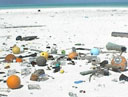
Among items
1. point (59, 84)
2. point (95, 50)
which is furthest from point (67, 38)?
point (59, 84)

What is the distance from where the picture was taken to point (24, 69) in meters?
10.6

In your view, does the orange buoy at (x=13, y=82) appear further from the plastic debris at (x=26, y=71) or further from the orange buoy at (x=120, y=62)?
the orange buoy at (x=120, y=62)

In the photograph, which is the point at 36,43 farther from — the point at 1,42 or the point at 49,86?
the point at 49,86

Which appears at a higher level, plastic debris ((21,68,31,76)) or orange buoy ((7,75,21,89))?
orange buoy ((7,75,21,89))

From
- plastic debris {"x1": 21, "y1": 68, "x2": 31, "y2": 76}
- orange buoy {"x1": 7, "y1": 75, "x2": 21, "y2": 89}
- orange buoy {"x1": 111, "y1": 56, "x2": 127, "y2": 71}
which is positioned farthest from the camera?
plastic debris {"x1": 21, "y1": 68, "x2": 31, "y2": 76}

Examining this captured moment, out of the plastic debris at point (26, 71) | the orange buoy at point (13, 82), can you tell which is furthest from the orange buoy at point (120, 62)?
the orange buoy at point (13, 82)

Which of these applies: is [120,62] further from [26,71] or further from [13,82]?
[13,82]

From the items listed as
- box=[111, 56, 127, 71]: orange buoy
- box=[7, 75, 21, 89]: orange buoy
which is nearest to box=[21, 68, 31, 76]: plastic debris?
box=[7, 75, 21, 89]: orange buoy

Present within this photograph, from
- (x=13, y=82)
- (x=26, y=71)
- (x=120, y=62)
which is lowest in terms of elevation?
(x=26, y=71)

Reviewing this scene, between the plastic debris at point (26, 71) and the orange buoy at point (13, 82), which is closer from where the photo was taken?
the orange buoy at point (13, 82)

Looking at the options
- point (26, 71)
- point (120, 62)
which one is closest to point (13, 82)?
point (26, 71)

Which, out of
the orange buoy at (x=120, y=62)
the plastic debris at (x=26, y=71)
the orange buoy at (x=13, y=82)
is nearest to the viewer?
the orange buoy at (x=13, y=82)

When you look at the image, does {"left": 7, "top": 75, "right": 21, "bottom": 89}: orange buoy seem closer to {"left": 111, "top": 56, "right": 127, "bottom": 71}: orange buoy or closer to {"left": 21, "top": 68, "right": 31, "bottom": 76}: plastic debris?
{"left": 21, "top": 68, "right": 31, "bottom": 76}: plastic debris

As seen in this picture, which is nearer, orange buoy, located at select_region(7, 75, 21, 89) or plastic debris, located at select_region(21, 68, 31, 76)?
orange buoy, located at select_region(7, 75, 21, 89)
